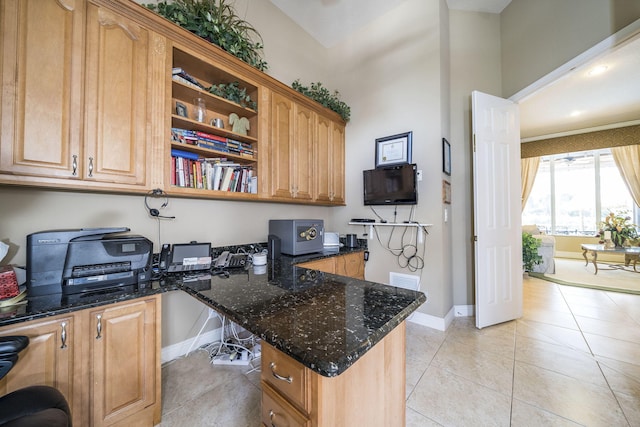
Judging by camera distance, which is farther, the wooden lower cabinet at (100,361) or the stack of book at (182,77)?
the stack of book at (182,77)

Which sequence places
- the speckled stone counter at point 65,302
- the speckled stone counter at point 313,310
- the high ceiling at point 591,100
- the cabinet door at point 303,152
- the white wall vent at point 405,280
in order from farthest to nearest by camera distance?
the high ceiling at point 591,100 → the white wall vent at point 405,280 → the cabinet door at point 303,152 → the speckled stone counter at point 65,302 → the speckled stone counter at point 313,310

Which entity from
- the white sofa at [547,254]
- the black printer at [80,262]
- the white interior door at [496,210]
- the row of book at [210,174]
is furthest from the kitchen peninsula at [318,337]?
the white sofa at [547,254]

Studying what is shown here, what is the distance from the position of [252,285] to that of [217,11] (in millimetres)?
2108

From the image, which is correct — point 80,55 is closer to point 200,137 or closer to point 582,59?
point 200,137

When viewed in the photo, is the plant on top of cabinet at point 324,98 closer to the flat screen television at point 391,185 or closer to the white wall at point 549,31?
the flat screen television at point 391,185

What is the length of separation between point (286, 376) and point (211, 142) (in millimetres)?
1739

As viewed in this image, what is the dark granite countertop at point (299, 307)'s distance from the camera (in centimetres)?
64

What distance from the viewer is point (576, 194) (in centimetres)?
597

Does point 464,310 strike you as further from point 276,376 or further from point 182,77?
point 182,77

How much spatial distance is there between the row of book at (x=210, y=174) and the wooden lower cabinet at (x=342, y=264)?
91 cm

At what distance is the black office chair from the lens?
0.73 meters

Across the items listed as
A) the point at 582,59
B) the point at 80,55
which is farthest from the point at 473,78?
the point at 80,55

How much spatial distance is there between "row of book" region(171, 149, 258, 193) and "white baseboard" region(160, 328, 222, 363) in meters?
1.37

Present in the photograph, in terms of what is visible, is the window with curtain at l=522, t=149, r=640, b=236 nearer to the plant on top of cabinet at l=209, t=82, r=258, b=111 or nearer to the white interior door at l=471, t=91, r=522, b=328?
the white interior door at l=471, t=91, r=522, b=328
